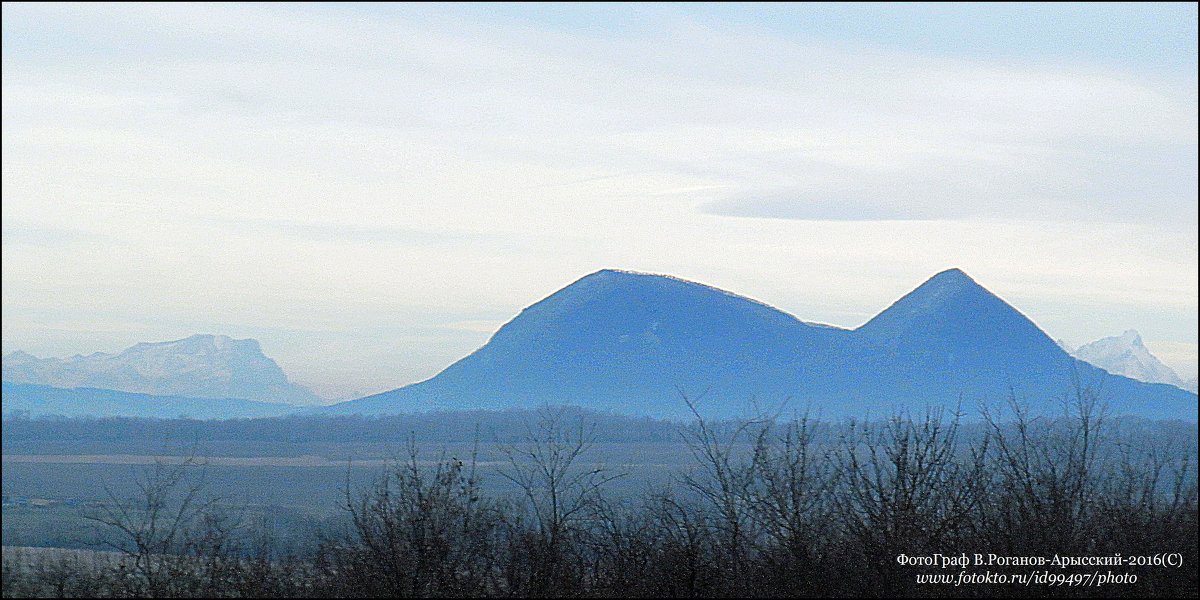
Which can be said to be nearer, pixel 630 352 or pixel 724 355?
pixel 724 355

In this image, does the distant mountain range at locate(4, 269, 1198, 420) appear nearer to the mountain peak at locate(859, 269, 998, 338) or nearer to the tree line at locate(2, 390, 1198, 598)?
the mountain peak at locate(859, 269, 998, 338)

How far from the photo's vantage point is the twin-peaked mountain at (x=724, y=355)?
10556 cm

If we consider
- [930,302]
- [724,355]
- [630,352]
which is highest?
[930,302]

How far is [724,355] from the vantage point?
413 ft

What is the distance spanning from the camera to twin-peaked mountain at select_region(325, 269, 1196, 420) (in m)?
106

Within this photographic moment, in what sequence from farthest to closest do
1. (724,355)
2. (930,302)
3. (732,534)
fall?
(724,355)
(930,302)
(732,534)

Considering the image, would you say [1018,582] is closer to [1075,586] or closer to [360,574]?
[1075,586]

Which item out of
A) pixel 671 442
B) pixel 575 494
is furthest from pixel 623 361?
pixel 575 494

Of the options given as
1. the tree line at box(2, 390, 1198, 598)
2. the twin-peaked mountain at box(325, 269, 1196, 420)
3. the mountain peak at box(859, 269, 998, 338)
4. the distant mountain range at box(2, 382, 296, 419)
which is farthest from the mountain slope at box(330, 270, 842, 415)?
the tree line at box(2, 390, 1198, 598)

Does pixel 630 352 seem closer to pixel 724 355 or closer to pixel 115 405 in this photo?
pixel 724 355

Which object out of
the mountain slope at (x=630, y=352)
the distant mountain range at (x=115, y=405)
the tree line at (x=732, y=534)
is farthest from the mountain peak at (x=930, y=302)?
the tree line at (x=732, y=534)

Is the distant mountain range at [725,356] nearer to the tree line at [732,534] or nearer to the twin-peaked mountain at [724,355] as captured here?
the twin-peaked mountain at [724,355]

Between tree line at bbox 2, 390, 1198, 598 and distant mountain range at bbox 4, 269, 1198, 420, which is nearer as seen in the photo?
tree line at bbox 2, 390, 1198, 598

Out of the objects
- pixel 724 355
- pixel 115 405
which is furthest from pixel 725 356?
pixel 115 405
